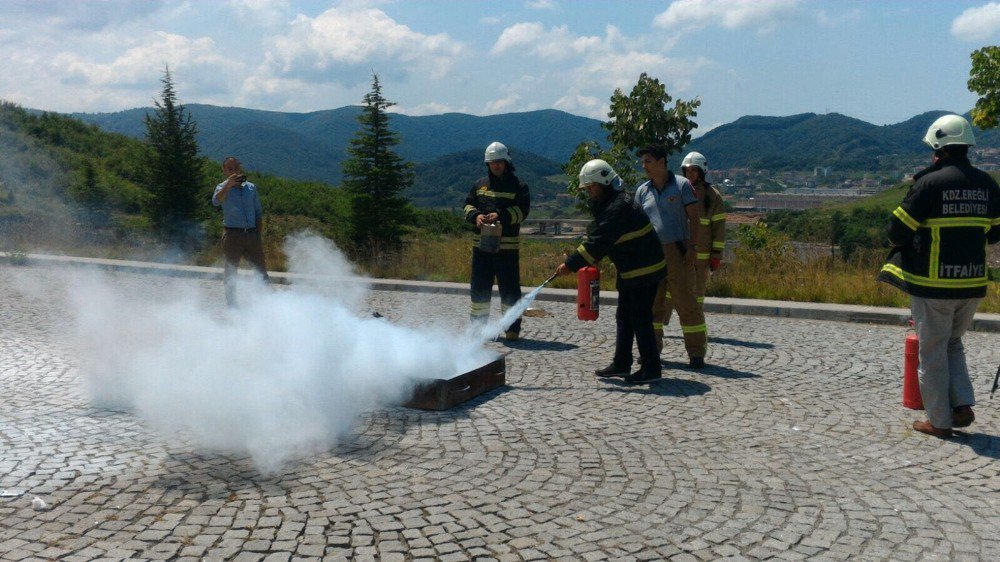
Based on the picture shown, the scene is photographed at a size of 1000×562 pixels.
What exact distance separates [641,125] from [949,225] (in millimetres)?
9192

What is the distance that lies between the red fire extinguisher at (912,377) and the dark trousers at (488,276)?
438cm

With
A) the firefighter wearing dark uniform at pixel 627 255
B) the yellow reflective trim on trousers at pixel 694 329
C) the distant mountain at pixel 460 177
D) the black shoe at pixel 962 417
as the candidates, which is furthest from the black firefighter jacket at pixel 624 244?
the distant mountain at pixel 460 177

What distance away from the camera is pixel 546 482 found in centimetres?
476

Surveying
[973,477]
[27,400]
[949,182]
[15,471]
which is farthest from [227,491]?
[949,182]

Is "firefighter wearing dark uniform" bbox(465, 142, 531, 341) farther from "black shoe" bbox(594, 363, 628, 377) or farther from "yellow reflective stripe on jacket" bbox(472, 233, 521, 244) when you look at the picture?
"black shoe" bbox(594, 363, 628, 377)

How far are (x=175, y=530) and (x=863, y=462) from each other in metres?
4.17

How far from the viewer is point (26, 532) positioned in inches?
156

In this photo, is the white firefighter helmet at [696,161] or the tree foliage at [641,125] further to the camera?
the tree foliage at [641,125]

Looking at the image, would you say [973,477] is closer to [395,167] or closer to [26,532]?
[26,532]

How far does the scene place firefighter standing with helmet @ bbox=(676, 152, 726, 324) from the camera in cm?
869

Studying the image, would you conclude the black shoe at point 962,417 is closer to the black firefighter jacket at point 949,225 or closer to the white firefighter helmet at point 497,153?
the black firefighter jacket at point 949,225

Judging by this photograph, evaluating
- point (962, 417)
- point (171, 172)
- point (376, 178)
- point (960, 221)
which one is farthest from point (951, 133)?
point (171, 172)

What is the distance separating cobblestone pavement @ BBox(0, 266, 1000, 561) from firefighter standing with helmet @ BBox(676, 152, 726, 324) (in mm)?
1684

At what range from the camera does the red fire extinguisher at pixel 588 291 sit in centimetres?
795
